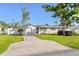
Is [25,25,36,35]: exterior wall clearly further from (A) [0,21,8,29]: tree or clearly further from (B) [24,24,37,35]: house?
(A) [0,21,8,29]: tree

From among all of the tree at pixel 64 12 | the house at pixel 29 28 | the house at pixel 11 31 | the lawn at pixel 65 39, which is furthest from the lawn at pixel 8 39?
the tree at pixel 64 12

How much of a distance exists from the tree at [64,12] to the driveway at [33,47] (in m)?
1.06

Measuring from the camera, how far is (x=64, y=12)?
10.7 meters

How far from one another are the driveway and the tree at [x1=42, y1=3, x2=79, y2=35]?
3.48 feet

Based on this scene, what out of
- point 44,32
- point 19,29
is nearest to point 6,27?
point 19,29

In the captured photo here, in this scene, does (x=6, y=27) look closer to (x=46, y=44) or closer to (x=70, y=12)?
(x=46, y=44)

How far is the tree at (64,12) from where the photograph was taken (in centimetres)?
1050

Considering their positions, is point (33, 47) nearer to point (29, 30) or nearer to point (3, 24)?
point (29, 30)

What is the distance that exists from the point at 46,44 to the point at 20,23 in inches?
52.9

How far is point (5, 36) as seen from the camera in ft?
33.1

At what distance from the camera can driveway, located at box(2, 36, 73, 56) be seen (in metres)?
9.18

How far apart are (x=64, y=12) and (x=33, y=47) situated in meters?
1.98

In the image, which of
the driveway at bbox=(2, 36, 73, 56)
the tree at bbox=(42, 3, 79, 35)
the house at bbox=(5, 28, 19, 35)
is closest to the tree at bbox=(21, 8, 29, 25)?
the house at bbox=(5, 28, 19, 35)

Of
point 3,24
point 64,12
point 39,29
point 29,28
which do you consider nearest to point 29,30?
point 29,28
